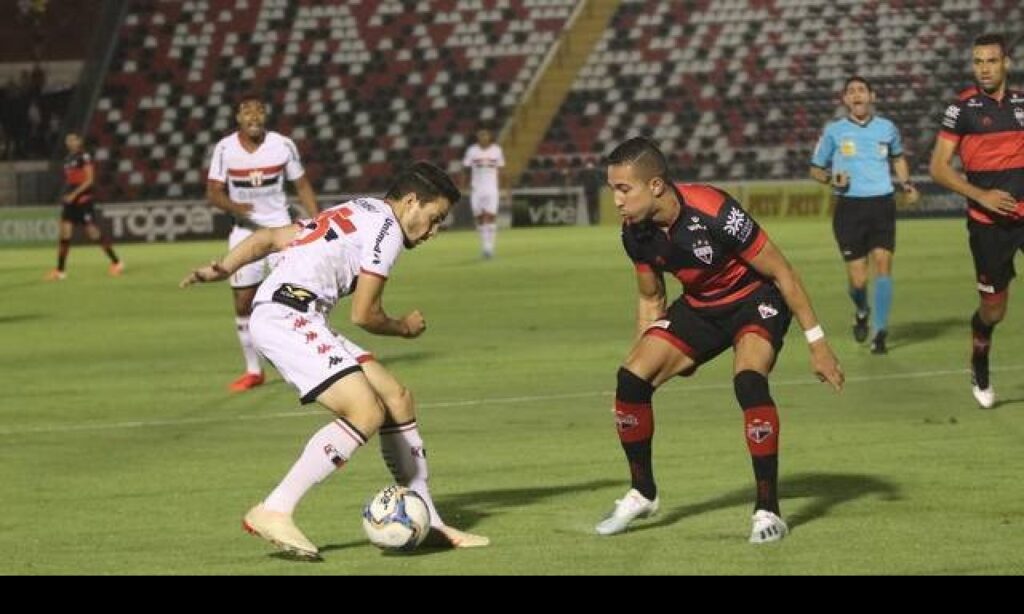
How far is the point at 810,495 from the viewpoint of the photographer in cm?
1107

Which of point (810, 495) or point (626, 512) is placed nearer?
point (626, 512)

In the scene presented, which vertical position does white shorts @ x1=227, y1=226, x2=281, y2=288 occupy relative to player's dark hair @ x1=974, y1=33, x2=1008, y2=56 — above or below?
below

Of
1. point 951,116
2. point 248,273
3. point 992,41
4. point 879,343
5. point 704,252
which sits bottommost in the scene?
point 879,343

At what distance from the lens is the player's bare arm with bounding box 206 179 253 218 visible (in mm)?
18250

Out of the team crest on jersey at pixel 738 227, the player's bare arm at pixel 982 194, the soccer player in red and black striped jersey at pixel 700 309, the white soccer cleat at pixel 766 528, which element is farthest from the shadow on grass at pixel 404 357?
the white soccer cleat at pixel 766 528

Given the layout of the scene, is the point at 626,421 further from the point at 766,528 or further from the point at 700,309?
the point at 766,528

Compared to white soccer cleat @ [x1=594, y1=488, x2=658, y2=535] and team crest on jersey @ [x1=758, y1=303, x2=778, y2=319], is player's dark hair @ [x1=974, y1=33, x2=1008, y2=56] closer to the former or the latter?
team crest on jersey @ [x1=758, y1=303, x2=778, y2=319]

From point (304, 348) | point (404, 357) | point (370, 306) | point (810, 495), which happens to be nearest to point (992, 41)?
point (810, 495)

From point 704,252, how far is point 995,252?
18.3 ft

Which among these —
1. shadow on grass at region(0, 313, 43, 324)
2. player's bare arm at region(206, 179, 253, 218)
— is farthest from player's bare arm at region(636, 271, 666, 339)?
shadow on grass at region(0, 313, 43, 324)

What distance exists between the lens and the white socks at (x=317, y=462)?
948cm

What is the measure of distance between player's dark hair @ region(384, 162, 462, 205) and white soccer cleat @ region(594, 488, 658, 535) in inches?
68.4

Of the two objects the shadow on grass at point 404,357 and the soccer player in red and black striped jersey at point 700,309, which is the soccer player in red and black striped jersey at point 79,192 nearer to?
the shadow on grass at point 404,357
